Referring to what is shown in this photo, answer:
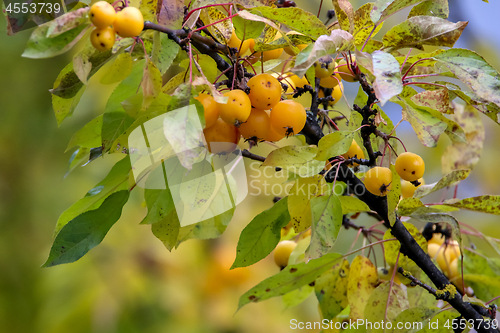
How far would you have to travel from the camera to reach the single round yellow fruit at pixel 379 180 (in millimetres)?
563

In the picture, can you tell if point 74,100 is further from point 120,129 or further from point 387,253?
point 387,253

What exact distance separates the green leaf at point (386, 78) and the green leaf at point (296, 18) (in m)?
0.08

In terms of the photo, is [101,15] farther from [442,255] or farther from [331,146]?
[442,255]

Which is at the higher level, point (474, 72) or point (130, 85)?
point (474, 72)

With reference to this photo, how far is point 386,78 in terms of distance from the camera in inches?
16.5

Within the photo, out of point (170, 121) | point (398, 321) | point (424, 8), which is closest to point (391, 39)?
point (424, 8)

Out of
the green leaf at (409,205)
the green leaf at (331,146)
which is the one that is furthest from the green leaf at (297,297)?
the green leaf at (331,146)

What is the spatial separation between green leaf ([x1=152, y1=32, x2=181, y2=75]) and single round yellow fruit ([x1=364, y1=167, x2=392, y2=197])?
35cm

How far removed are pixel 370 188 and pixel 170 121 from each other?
34 cm

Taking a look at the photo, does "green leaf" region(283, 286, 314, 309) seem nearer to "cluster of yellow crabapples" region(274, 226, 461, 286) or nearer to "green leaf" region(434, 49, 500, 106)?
"cluster of yellow crabapples" region(274, 226, 461, 286)

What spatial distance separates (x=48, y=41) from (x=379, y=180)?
489 mm

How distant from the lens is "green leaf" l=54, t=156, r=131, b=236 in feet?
1.91

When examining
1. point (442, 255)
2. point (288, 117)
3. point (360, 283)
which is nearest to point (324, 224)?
point (288, 117)

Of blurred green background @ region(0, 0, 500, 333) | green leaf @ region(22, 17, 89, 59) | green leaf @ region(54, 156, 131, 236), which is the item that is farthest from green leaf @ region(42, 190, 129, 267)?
blurred green background @ region(0, 0, 500, 333)
